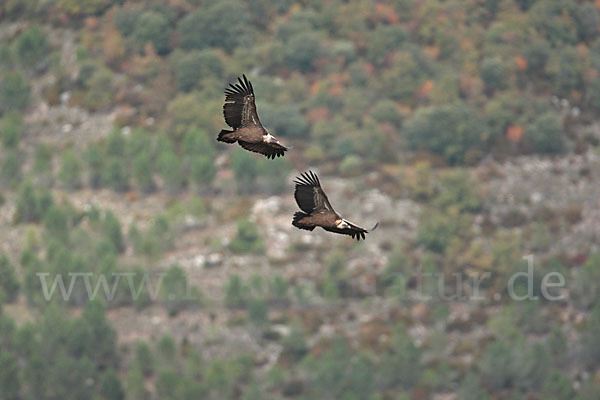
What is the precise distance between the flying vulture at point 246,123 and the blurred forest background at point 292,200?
299ft

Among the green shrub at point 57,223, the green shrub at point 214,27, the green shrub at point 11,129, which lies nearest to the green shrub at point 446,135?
the green shrub at point 214,27

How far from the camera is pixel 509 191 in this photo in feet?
538

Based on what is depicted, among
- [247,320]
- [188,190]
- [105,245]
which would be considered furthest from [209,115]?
[247,320]

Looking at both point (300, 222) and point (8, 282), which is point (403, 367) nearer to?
point (8, 282)

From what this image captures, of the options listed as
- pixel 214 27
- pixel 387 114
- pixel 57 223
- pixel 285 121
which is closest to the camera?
pixel 57 223

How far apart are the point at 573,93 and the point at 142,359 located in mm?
63964

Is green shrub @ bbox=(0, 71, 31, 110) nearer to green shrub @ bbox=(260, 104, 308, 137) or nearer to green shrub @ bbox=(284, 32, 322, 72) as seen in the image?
green shrub @ bbox=(260, 104, 308, 137)

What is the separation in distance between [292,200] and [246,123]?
115 m

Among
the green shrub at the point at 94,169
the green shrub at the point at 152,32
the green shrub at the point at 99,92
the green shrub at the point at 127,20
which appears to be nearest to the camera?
the green shrub at the point at 94,169

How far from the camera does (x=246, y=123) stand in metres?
43.5

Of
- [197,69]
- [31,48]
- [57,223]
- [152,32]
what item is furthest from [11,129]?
[152,32]

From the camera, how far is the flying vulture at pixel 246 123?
43125mm

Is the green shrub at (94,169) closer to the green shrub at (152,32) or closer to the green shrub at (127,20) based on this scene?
the green shrub at (152,32)

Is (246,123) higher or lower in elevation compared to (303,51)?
lower
